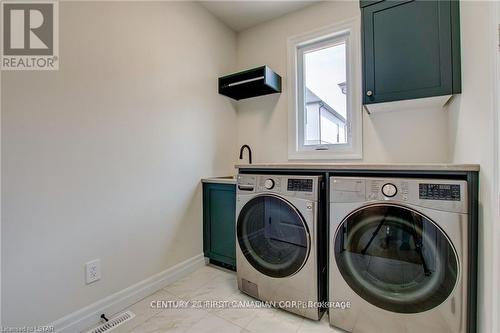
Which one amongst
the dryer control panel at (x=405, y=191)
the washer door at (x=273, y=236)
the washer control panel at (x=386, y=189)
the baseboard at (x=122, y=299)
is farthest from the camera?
the washer door at (x=273, y=236)

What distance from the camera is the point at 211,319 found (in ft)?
4.88

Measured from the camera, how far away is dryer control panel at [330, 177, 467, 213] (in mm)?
1078

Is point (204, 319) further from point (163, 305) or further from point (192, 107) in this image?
point (192, 107)

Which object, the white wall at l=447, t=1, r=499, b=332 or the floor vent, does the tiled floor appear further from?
the white wall at l=447, t=1, r=499, b=332

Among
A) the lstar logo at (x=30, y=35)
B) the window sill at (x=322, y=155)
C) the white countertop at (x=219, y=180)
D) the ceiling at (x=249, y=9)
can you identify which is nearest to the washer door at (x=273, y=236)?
the white countertop at (x=219, y=180)

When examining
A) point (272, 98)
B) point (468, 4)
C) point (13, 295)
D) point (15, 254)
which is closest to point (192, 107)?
point (272, 98)

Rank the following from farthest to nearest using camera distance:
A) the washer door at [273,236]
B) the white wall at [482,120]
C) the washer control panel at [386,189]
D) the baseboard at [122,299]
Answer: the washer door at [273,236]
the baseboard at [122,299]
the washer control panel at [386,189]
the white wall at [482,120]

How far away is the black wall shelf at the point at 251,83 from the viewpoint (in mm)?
2232

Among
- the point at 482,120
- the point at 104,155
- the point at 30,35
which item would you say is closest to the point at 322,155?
the point at 482,120

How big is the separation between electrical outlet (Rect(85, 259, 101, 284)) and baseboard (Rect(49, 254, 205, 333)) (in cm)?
16

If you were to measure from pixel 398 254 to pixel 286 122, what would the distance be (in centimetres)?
161

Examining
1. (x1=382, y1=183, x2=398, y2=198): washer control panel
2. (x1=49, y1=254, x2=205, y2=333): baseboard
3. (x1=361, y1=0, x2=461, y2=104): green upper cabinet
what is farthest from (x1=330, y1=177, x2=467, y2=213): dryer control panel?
(x1=49, y1=254, x2=205, y2=333): baseboard

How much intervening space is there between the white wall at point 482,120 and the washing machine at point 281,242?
0.74 meters

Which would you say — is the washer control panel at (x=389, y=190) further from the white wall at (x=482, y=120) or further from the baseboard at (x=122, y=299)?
the baseboard at (x=122, y=299)
